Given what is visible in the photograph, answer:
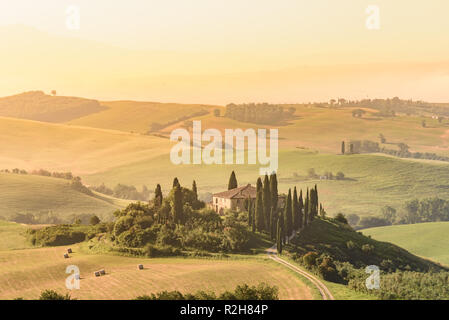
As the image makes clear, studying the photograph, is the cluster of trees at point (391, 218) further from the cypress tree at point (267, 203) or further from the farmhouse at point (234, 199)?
the cypress tree at point (267, 203)

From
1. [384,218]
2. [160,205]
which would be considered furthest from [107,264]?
[384,218]

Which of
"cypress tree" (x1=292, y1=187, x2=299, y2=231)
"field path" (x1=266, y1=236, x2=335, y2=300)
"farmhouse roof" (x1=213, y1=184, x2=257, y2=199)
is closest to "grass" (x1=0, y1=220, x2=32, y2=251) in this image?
"farmhouse roof" (x1=213, y1=184, x2=257, y2=199)

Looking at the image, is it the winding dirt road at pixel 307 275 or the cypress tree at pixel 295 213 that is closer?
the winding dirt road at pixel 307 275

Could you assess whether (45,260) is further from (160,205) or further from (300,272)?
(300,272)

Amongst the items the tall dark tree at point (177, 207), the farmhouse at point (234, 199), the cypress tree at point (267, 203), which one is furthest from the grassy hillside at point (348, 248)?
the tall dark tree at point (177, 207)

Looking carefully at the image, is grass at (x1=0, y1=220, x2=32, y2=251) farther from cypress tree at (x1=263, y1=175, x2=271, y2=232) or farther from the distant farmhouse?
cypress tree at (x1=263, y1=175, x2=271, y2=232)

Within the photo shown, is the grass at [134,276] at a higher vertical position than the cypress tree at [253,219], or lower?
lower
